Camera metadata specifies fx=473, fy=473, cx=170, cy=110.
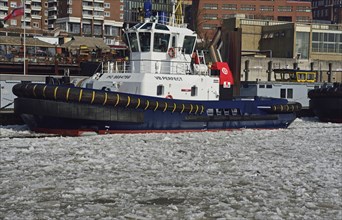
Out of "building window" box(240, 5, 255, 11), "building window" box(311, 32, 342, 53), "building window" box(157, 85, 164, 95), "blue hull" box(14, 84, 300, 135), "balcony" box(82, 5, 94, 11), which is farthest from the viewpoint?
"building window" box(240, 5, 255, 11)

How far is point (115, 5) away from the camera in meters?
87.2

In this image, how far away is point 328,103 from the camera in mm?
21906

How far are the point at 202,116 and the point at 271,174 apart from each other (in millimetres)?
7172

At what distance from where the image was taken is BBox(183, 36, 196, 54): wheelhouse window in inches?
674

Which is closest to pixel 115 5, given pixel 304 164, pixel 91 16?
pixel 91 16

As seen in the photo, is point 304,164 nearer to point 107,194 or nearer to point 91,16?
point 107,194

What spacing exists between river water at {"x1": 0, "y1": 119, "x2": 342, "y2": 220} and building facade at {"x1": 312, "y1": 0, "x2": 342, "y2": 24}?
110 metres

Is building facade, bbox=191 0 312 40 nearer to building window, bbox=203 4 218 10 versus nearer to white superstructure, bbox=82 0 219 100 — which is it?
building window, bbox=203 4 218 10

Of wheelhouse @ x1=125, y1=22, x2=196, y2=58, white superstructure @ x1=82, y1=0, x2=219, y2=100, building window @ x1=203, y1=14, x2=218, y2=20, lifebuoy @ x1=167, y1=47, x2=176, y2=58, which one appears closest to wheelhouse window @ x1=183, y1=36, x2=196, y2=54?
white superstructure @ x1=82, y1=0, x2=219, y2=100

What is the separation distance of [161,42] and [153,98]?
2520 mm

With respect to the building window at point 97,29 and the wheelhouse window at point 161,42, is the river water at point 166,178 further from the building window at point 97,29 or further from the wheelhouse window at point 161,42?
the building window at point 97,29

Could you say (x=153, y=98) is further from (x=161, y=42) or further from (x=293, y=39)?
(x=293, y=39)

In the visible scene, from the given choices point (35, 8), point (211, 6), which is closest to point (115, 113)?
point (211, 6)

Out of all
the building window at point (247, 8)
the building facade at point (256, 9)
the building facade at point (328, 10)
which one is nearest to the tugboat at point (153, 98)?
the building facade at point (256, 9)
